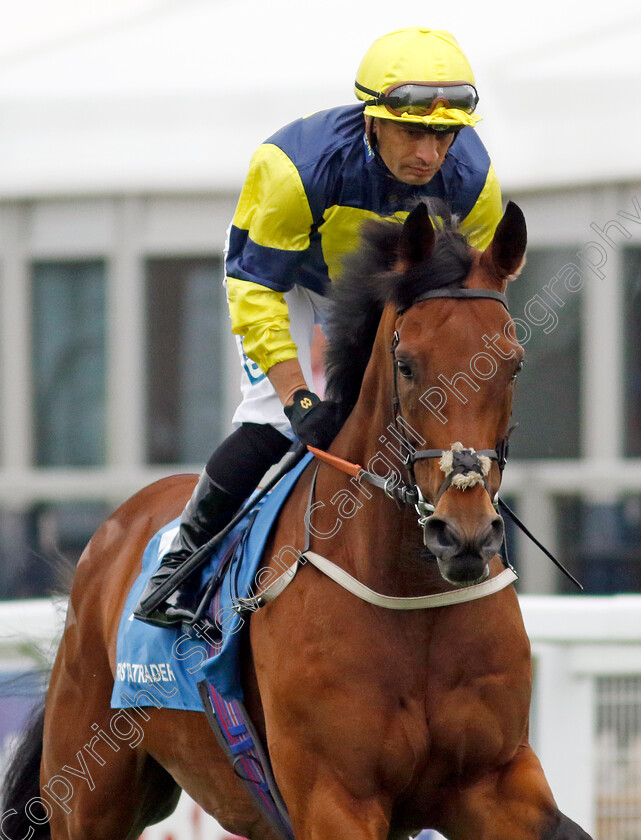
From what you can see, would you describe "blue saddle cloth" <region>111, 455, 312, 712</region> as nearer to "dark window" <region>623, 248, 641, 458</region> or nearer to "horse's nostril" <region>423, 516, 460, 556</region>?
"horse's nostril" <region>423, 516, 460, 556</region>

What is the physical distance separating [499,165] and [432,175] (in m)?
5.61

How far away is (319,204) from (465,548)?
1.21 m

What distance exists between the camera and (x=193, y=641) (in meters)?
3.40

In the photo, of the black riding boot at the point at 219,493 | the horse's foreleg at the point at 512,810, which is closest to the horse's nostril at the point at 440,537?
the horse's foreleg at the point at 512,810

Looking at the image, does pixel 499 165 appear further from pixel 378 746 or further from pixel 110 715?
pixel 378 746

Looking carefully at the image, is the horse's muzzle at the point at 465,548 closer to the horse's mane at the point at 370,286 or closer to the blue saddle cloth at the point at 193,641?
the horse's mane at the point at 370,286

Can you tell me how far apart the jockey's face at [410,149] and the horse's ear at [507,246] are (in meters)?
0.40

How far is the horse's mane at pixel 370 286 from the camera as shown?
2.62 meters

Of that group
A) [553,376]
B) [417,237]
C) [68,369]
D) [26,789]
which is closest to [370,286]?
[417,237]

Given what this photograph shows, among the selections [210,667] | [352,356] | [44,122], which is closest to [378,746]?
[210,667]

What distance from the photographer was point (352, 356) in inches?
116

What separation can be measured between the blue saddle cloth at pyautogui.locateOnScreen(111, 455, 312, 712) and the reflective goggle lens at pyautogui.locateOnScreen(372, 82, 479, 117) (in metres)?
0.94

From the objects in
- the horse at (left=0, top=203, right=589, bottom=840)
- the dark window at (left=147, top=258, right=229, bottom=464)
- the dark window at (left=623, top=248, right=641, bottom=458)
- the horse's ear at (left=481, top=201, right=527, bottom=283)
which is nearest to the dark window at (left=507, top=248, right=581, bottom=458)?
the dark window at (left=623, top=248, right=641, bottom=458)

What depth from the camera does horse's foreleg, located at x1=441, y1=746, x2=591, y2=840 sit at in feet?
8.87
